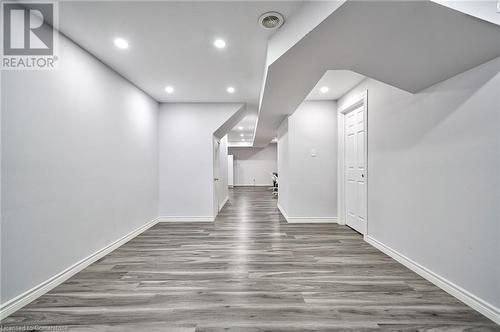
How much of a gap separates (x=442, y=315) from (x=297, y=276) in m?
1.15

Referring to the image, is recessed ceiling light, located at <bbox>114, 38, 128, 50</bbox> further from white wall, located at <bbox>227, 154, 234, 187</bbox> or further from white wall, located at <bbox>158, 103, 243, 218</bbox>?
white wall, located at <bbox>227, 154, 234, 187</bbox>

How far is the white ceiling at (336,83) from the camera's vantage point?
310 centimetres

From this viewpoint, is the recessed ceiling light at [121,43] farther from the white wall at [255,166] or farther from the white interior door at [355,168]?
the white wall at [255,166]

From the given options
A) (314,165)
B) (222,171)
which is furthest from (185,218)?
(314,165)

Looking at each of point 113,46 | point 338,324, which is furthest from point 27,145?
point 338,324

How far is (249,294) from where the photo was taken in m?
1.91

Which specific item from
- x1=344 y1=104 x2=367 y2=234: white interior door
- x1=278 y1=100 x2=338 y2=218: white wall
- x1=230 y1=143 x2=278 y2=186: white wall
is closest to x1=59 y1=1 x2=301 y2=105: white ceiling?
x1=278 y1=100 x2=338 y2=218: white wall

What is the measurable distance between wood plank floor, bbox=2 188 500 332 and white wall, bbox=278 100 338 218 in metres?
1.28

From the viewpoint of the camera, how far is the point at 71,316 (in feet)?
5.37

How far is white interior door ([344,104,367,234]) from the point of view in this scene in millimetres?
3461

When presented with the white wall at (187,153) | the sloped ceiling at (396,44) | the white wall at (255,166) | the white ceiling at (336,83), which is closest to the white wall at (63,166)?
the white wall at (187,153)

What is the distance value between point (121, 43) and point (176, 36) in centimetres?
68

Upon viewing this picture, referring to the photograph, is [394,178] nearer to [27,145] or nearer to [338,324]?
[338,324]

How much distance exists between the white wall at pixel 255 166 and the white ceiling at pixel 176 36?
9886mm
